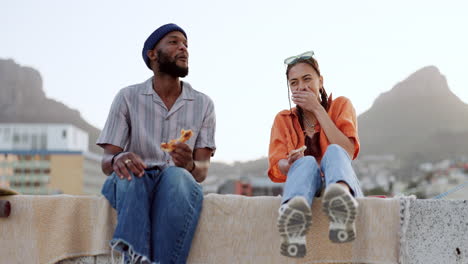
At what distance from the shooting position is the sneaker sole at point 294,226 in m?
2.54

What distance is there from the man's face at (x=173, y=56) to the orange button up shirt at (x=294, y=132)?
0.79 m

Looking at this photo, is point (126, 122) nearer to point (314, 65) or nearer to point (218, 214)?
point (218, 214)

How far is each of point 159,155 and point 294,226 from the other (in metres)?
1.16

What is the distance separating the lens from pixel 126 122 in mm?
3359

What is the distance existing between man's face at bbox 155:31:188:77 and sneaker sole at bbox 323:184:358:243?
1519 mm

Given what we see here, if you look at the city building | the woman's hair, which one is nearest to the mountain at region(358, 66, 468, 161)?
the city building

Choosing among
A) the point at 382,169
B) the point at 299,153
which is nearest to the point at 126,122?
the point at 299,153

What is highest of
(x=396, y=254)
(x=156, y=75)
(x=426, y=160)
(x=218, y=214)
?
(x=426, y=160)

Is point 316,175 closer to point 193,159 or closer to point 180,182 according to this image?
point 180,182

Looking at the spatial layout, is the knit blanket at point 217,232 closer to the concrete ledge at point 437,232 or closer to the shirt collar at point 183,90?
the concrete ledge at point 437,232

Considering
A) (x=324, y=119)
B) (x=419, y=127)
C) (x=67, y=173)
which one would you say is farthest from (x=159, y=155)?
(x=419, y=127)

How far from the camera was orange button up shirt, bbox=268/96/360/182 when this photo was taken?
3.45 meters

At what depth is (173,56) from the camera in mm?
3553

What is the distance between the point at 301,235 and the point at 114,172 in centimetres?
124
